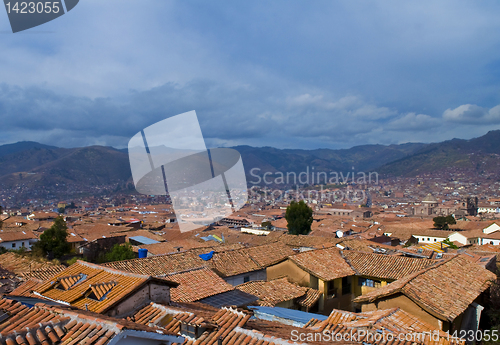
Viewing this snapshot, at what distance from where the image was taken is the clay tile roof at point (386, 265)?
10684 mm

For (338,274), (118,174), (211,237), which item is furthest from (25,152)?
(338,274)

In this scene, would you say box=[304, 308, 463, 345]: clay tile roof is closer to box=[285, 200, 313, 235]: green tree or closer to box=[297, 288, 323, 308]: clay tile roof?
box=[297, 288, 323, 308]: clay tile roof

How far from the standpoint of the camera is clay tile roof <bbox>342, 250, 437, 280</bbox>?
10.7m

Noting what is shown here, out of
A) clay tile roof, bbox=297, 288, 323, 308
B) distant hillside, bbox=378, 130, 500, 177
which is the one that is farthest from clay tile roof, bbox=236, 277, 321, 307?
distant hillside, bbox=378, 130, 500, 177

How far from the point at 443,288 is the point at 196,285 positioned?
5712 mm

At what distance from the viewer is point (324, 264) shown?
11.5 metres

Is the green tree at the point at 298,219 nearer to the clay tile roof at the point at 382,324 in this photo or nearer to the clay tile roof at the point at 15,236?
the clay tile roof at the point at 15,236

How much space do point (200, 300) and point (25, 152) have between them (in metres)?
197

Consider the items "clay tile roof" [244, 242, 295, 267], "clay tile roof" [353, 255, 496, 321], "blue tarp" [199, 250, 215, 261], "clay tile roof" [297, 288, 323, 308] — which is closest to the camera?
"clay tile roof" [353, 255, 496, 321]

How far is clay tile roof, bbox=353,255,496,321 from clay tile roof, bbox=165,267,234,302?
3.25 meters

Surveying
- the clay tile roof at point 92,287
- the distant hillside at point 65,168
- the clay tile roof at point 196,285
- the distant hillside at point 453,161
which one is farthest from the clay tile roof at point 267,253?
the distant hillside at point 453,161

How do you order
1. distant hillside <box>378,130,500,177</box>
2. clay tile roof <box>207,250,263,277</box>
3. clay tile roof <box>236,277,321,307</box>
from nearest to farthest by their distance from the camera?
clay tile roof <box>236,277,321,307</box>
clay tile roof <box>207,250,263,277</box>
distant hillside <box>378,130,500,177</box>

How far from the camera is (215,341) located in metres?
4.09

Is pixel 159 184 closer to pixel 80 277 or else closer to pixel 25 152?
pixel 80 277
